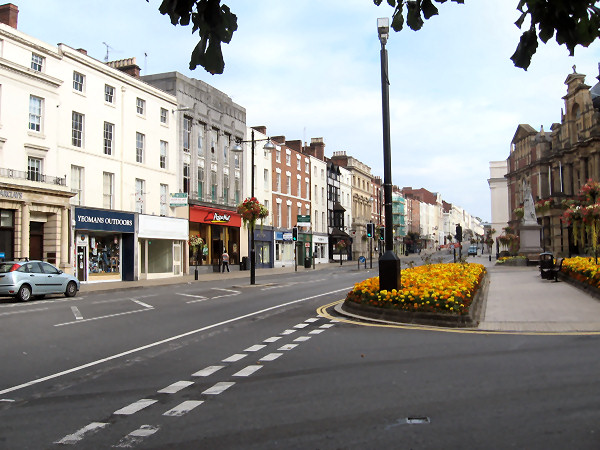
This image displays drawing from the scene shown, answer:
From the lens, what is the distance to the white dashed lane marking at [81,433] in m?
4.80

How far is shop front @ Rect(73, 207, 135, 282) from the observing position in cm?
3066

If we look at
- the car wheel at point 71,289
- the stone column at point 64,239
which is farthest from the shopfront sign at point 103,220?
the car wheel at point 71,289

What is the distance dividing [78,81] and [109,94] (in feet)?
8.01

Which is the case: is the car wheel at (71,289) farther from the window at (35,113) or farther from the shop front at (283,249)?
the shop front at (283,249)

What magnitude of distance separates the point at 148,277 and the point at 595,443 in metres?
34.3

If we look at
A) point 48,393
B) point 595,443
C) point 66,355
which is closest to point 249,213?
point 66,355

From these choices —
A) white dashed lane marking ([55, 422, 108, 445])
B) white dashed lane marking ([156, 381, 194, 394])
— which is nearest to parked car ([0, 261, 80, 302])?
white dashed lane marking ([156, 381, 194, 394])

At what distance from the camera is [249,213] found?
2909cm

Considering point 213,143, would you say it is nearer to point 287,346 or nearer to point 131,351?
point 131,351

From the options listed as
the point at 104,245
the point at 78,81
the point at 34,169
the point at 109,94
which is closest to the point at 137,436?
the point at 34,169

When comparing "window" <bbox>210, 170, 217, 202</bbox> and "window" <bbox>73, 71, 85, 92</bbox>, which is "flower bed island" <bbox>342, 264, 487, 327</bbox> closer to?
"window" <bbox>73, 71, 85, 92</bbox>

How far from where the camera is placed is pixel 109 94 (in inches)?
1314

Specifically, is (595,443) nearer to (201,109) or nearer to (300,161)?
(201,109)

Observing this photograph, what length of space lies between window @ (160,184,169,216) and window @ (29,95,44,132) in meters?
10.7
